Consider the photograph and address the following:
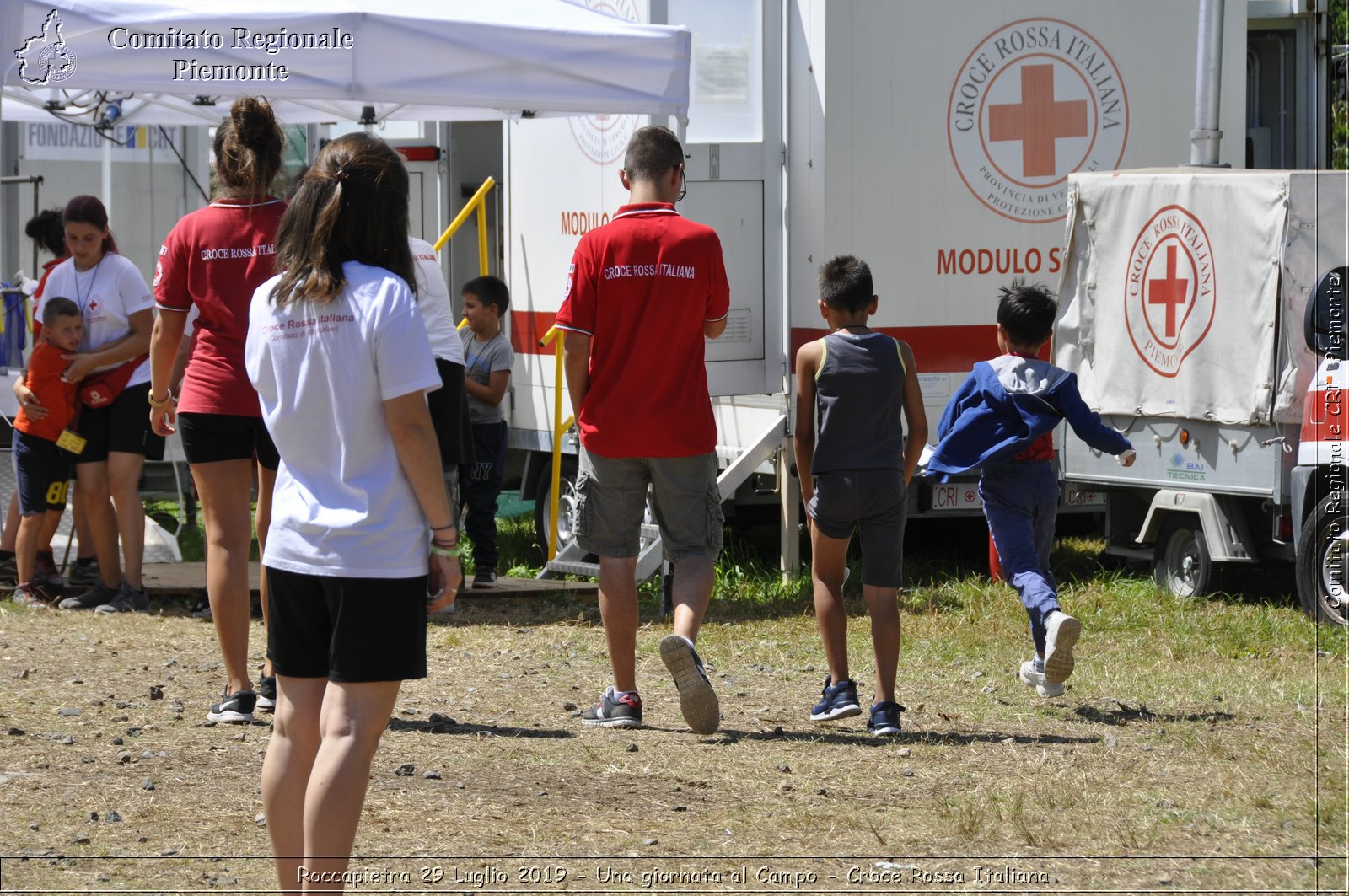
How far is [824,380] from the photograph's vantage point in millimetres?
5199

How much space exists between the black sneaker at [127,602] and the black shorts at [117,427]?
0.58 m

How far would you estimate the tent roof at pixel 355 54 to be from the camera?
677cm

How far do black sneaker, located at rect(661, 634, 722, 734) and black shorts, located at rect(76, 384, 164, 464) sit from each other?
11.1 feet

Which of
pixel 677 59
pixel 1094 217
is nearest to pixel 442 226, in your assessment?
pixel 677 59

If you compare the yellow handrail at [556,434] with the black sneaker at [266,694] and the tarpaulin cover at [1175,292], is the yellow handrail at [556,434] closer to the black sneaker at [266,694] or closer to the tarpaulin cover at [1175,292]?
the tarpaulin cover at [1175,292]

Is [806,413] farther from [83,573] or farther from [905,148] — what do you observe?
[83,573]

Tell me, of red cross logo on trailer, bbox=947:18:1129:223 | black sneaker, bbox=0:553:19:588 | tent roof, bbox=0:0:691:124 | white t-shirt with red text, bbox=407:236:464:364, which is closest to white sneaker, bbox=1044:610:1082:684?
white t-shirt with red text, bbox=407:236:464:364

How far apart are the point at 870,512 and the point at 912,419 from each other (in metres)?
0.32

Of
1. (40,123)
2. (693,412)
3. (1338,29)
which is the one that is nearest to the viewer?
(693,412)

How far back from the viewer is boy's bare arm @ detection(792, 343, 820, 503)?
17.1 ft

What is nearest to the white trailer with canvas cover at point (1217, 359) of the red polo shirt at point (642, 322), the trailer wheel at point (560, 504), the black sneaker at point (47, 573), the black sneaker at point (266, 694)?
the trailer wheel at point (560, 504)

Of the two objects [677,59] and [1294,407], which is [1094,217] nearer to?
[1294,407]

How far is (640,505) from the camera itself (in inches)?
207

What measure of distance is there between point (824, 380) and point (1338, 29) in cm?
1194
